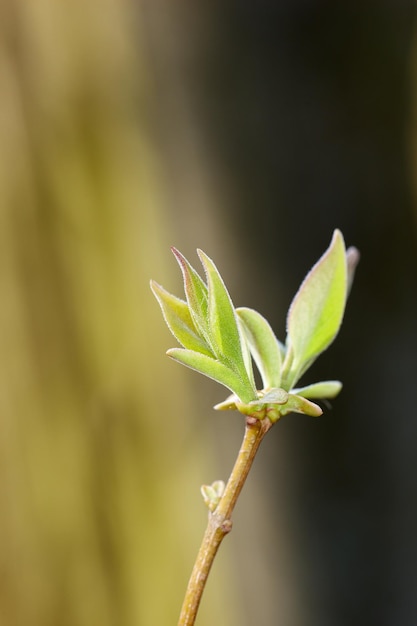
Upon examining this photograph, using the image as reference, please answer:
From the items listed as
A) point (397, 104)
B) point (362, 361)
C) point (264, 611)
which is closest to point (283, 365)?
point (362, 361)

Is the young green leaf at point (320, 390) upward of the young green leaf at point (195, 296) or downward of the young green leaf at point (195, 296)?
downward

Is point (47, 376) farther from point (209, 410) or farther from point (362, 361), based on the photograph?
point (362, 361)

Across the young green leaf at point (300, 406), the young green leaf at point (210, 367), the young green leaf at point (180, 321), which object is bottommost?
the young green leaf at point (300, 406)

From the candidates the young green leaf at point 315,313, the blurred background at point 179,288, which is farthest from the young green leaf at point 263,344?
the blurred background at point 179,288

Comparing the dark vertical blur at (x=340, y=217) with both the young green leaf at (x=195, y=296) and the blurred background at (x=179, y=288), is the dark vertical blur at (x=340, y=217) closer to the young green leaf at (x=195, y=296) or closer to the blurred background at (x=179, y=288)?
the blurred background at (x=179, y=288)

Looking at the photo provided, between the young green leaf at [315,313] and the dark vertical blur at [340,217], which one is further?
the dark vertical blur at [340,217]

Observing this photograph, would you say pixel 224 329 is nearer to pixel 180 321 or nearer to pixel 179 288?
pixel 180 321

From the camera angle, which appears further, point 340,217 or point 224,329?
point 340,217

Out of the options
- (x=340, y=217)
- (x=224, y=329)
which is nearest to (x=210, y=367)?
(x=224, y=329)
